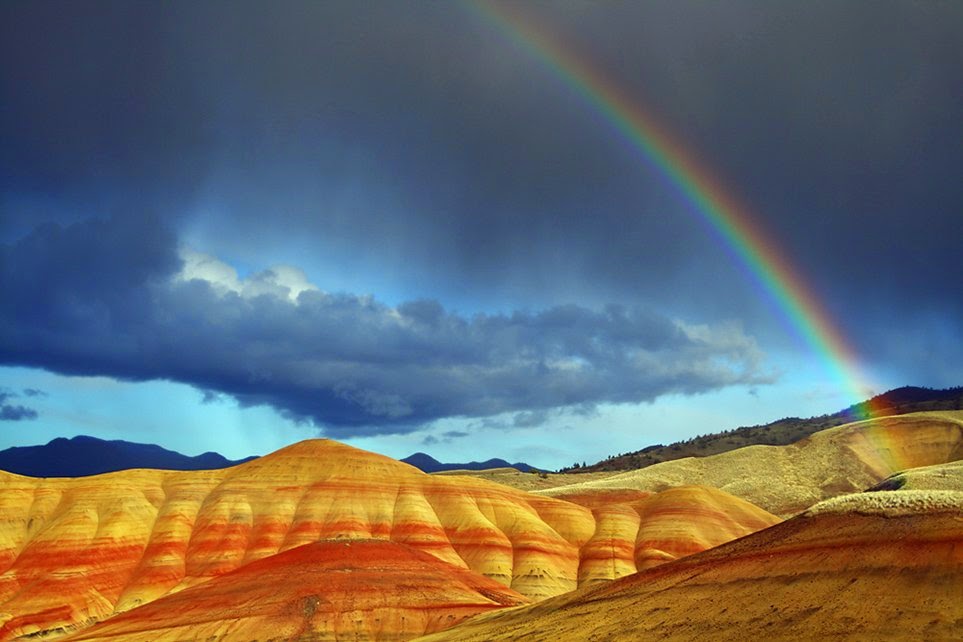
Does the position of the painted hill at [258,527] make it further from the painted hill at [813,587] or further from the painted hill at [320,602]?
the painted hill at [813,587]

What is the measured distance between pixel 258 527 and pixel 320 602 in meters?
55.8

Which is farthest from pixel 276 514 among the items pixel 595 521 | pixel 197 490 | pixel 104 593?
pixel 595 521

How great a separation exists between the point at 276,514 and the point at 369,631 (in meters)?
62.3

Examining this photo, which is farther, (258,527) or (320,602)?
(258,527)

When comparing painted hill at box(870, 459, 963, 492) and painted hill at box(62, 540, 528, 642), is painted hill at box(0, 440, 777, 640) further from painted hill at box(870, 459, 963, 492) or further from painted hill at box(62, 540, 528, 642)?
painted hill at box(870, 459, 963, 492)

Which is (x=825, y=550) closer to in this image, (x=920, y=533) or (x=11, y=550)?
(x=920, y=533)

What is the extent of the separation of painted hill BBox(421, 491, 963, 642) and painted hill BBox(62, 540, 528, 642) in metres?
32.3

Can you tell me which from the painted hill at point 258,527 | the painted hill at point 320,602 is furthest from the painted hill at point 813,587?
the painted hill at point 258,527

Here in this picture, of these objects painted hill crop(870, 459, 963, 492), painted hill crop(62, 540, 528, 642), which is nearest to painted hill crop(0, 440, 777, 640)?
painted hill crop(62, 540, 528, 642)

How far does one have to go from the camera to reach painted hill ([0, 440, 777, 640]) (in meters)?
127

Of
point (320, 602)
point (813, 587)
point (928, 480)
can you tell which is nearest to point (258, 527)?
point (320, 602)

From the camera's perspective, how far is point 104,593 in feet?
412

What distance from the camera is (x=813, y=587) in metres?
47.8

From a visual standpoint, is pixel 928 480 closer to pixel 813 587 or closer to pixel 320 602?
pixel 813 587
